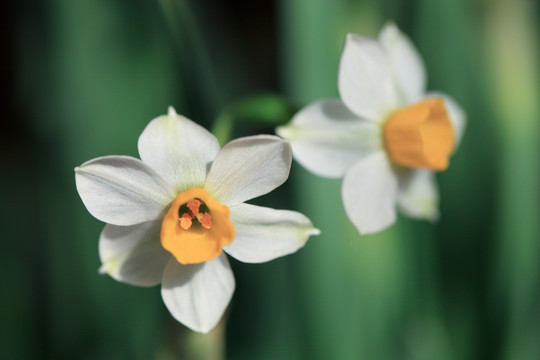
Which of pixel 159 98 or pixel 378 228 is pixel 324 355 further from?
pixel 159 98

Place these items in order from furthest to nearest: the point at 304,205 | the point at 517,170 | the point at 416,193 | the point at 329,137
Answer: the point at 517,170 < the point at 304,205 < the point at 416,193 < the point at 329,137

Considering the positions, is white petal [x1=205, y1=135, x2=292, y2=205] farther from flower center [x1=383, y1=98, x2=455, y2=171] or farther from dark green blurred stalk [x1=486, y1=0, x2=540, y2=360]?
dark green blurred stalk [x1=486, y1=0, x2=540, y2=360]

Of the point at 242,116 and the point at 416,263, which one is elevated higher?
the point at 242,116

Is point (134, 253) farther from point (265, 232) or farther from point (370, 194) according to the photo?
point (370, 194)

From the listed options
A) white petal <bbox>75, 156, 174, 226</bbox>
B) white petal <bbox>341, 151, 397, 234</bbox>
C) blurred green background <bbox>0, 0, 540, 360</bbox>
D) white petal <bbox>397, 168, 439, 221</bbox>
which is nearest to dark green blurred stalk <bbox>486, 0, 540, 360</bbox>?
blurred green background <bbox>0, 0, 540, 360</bbox>

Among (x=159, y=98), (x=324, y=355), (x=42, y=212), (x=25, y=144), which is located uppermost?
(x=159, y=98)

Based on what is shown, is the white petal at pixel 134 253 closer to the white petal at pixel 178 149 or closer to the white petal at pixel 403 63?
the white petal at pixel 178 149

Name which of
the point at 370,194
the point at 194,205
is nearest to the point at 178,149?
the point at 194,205

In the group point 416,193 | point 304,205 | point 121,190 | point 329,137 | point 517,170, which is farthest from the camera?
point 517,170

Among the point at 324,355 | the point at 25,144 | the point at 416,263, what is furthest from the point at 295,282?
the point at 25,144
